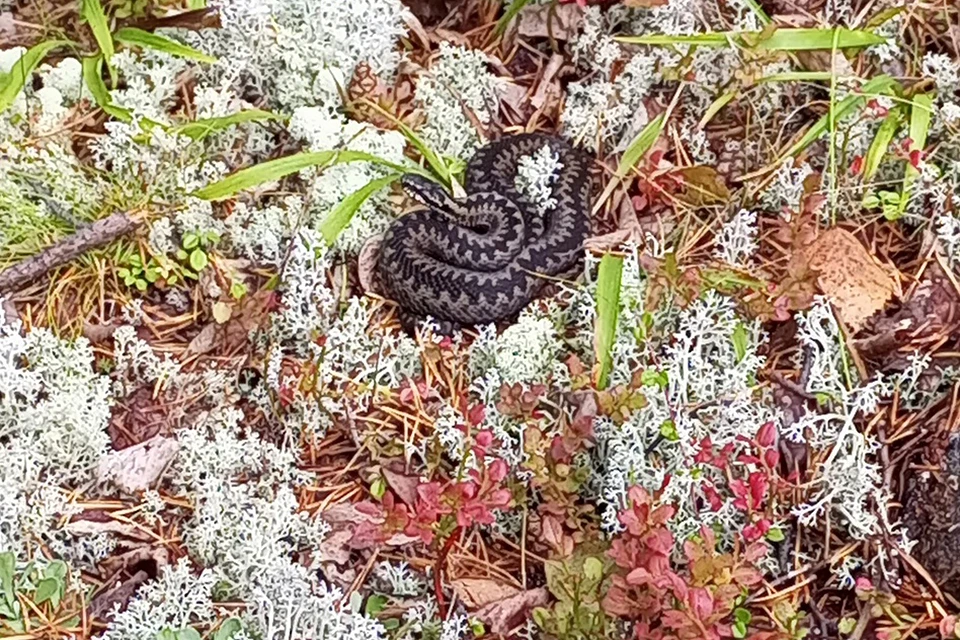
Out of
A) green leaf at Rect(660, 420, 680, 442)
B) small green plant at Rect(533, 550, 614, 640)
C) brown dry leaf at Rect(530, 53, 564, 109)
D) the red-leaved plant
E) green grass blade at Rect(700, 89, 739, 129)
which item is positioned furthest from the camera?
brown dry leaf at Rect(530, 53, 564, 109)

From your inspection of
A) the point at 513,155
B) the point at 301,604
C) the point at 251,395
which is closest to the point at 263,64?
the point at 513,155

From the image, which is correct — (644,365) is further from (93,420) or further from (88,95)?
(88,95)

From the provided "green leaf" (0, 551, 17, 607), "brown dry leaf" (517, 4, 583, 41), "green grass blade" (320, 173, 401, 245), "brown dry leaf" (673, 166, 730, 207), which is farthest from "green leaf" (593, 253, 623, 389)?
"green leaf" (0, 551, 17, 607)

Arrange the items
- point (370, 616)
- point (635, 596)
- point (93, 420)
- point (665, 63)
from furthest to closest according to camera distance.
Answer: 1. point (665, 63)
2. point (93, 420)
3. point (370, 616)
4. point (635, 596)

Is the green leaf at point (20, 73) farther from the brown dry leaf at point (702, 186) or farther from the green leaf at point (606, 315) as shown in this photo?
the brown dry leaf at point (702, 186)

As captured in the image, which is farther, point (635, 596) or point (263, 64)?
point (263, 64)

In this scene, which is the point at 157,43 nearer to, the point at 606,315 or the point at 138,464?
the point at 138,464

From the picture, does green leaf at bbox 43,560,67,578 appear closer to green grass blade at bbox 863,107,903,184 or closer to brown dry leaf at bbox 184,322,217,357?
brown dry leaf at bbox 184,322,217,357
